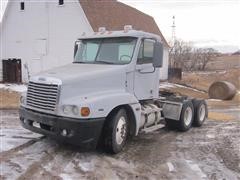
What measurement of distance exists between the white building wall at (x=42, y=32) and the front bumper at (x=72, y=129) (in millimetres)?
16436

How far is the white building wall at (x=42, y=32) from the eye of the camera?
23609 mm

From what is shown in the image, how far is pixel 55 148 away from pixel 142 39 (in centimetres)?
316

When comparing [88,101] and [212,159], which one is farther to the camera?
[212,159]

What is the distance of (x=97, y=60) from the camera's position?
7.88 meters

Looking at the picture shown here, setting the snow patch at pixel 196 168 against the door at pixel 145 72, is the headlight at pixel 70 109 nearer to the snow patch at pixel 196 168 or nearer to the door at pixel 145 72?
the door at pixel 145 72

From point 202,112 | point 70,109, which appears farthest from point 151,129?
point 70,109

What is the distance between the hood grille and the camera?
21.6 ft

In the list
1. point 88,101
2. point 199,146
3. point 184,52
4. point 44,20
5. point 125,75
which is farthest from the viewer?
point 184,52

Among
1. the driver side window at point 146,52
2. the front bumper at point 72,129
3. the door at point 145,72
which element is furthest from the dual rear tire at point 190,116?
the front bumper at point 72,129

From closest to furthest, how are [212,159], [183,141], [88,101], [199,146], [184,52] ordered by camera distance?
[88,101] < [212,159] < [199,146] < [183,141] < [184,52]

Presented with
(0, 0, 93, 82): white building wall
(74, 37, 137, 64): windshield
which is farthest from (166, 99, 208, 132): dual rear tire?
(0, 0, 93, 82): white building wall

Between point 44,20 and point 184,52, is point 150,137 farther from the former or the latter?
point 184,52

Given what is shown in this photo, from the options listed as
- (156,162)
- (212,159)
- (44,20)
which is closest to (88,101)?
(156,162)

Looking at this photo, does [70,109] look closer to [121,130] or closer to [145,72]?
[121,130]
